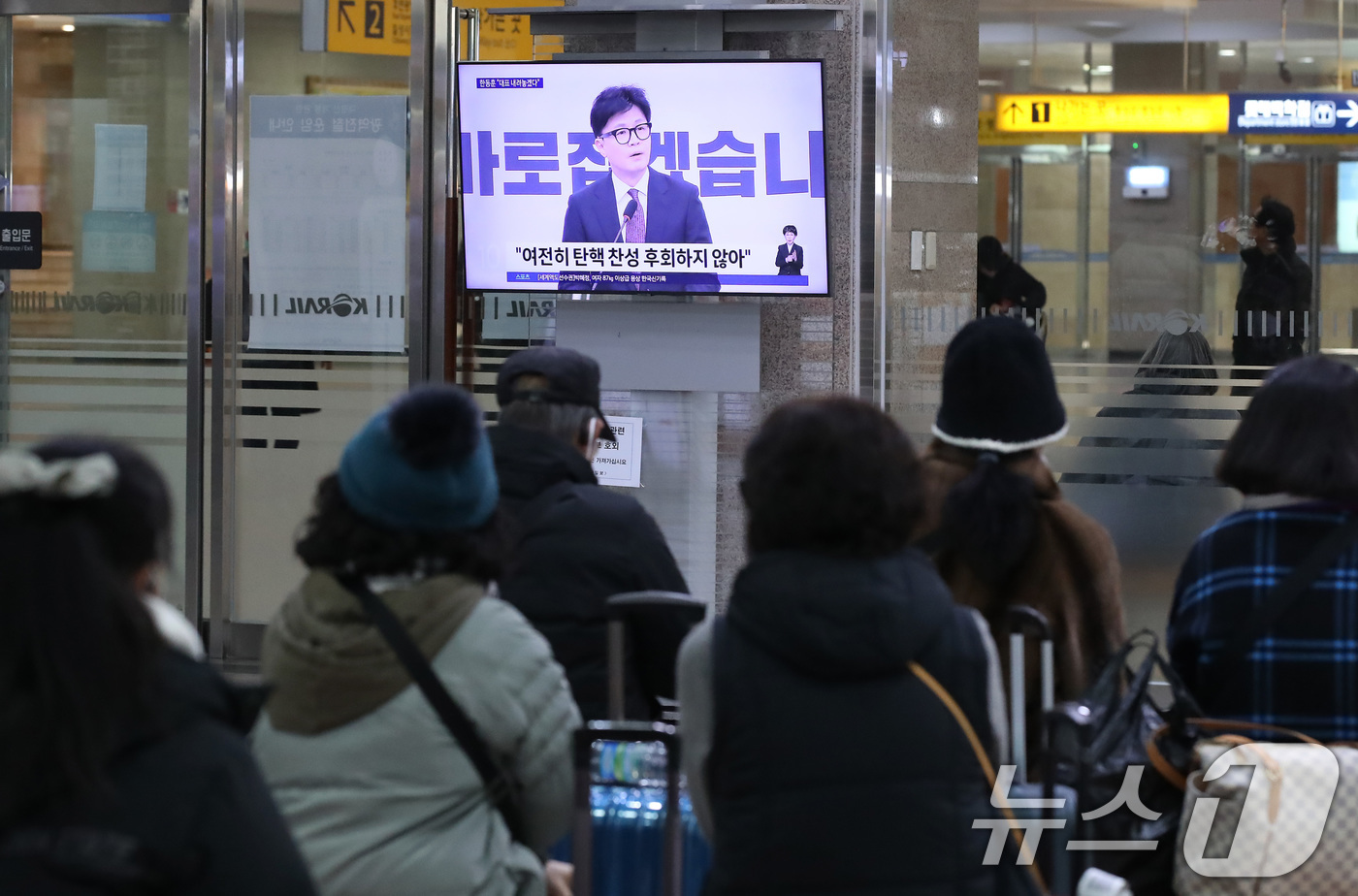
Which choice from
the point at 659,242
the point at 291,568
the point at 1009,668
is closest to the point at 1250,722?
the point at 1009,668

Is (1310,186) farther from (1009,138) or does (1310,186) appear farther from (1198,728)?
(1198,728)

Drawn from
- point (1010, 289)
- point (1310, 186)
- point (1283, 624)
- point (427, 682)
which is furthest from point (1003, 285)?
point (427, 682)

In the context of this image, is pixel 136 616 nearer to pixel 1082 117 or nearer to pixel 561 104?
pixel 561 104

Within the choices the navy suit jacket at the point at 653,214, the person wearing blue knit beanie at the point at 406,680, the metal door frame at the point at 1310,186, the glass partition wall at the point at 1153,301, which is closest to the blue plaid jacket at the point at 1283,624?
the person wearing blue knit beanie at the point at 406,680

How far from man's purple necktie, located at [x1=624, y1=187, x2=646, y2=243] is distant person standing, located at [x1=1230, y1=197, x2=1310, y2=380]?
223 cm

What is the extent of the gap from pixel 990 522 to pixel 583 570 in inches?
33.6

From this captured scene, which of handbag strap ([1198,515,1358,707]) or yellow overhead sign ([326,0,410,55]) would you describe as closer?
handbag strap ([1198,515,1358,707])

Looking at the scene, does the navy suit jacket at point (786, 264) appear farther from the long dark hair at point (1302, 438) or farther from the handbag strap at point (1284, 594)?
the handbag strap at point (1284, 594)

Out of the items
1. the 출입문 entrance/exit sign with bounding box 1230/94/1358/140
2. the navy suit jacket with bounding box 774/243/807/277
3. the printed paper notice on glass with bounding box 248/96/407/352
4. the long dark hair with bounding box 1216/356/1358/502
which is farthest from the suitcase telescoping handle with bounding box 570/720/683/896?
the 출입문 entrance/exit sign with bounding box 1230/94/1358/140

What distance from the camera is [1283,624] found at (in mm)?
2768

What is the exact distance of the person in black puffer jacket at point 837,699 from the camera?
2098 mm

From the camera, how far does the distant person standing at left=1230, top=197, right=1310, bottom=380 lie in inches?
236

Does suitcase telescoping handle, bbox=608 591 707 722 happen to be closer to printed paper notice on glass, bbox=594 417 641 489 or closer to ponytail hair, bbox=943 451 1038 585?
ponytail hair, bbox=943 451 1038 585

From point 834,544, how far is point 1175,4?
460 centimetres
